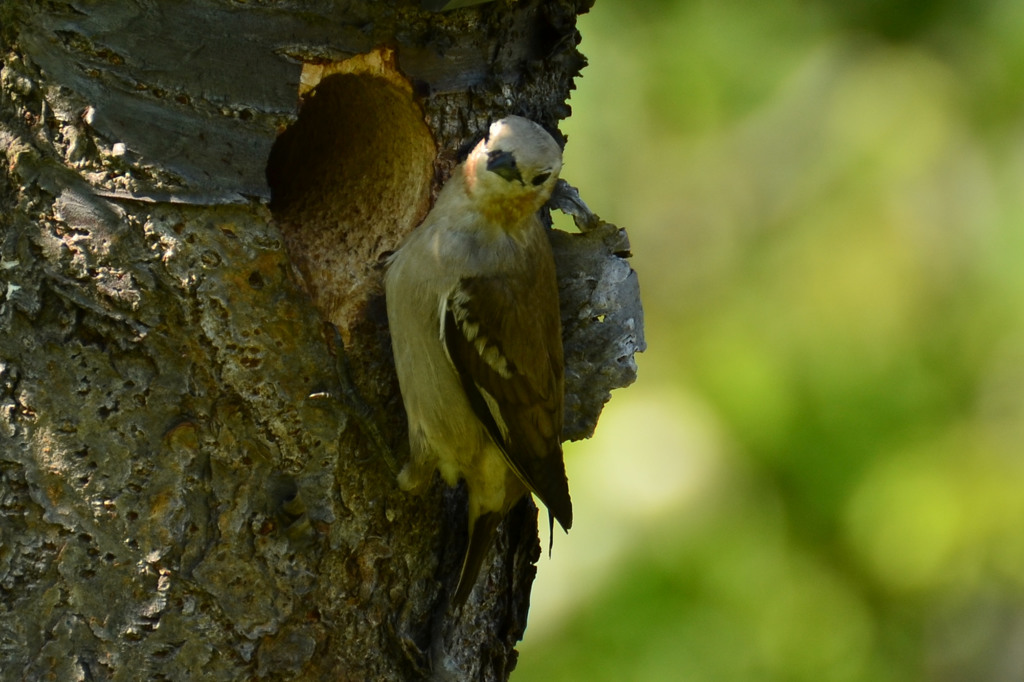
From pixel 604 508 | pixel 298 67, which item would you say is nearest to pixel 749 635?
pixel 604 508

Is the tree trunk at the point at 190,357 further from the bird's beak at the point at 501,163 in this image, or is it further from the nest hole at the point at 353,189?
the bird's beak at the point at 501,163

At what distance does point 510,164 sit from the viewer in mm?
2508

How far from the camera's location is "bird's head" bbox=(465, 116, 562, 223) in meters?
2.51

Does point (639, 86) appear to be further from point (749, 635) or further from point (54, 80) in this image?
point (54, 80)

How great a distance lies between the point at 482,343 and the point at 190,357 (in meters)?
0.64

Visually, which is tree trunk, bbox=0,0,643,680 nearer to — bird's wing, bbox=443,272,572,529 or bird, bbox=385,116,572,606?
bird, bbox=385,116,572,606

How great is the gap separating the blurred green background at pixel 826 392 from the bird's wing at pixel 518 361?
1.14m

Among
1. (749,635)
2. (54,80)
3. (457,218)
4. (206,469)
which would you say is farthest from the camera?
(749,635)

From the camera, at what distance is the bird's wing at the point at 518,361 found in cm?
265

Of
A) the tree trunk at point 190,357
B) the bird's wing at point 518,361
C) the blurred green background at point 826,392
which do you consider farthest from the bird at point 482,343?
the blurred green background at point 826,392

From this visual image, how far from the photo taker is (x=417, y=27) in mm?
2525

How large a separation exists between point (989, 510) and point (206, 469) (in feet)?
7.75

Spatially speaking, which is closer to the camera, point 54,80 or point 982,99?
point 54,80

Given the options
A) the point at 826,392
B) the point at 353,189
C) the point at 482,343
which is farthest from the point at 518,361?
the point at 826,392
